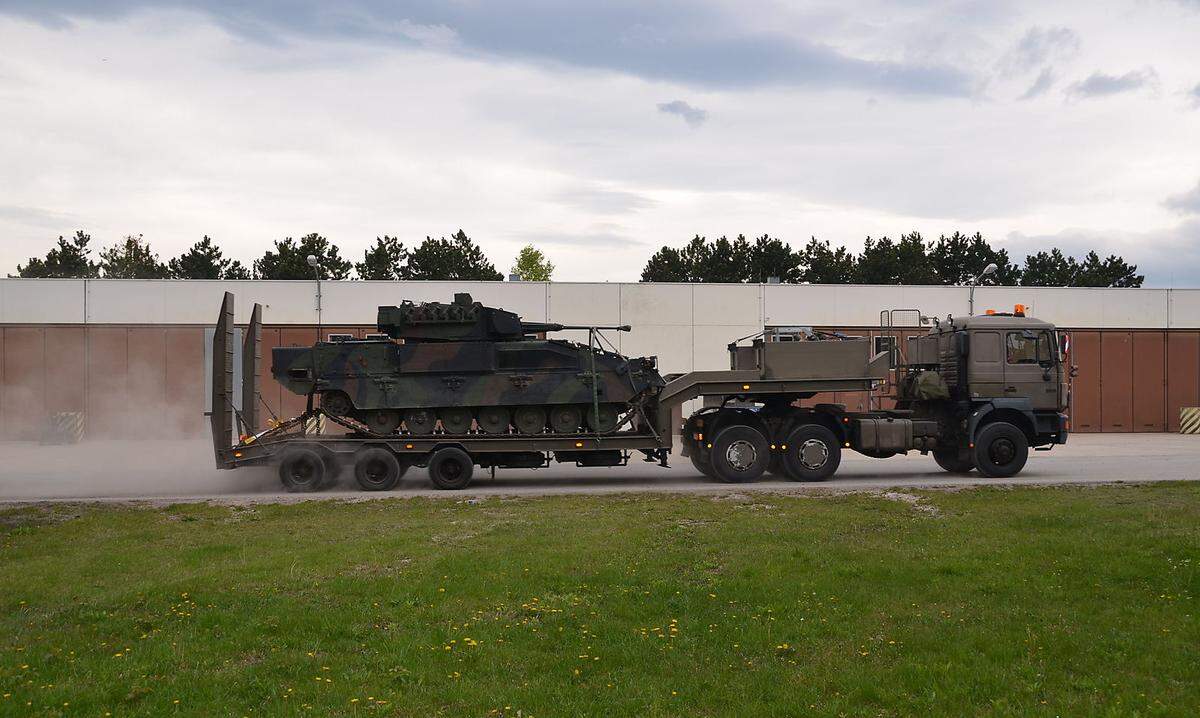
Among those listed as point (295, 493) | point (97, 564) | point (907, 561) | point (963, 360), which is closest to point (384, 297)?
point (295, 493)

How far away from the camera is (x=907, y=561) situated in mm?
9500

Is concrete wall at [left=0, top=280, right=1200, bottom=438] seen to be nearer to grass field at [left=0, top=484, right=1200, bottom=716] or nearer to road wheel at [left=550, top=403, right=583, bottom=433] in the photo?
road wheel at [left=550, top=403, right=583, bottom=433]

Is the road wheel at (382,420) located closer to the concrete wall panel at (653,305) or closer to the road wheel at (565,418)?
the road wheel at (565,418)

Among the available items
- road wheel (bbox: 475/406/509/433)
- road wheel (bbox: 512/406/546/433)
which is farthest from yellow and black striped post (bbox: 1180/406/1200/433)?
road wheel (bbox: 475/406/509/433)

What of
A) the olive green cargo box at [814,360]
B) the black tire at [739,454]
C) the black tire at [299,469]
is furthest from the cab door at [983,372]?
the black tire at [299,469]

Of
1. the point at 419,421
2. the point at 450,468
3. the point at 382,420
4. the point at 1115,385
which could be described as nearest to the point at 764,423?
the point at 450,468

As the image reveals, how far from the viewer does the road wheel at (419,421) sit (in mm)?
17984

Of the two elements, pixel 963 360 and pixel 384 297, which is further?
pixel 384 297

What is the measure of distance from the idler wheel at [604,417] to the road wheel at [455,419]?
82.0 inches

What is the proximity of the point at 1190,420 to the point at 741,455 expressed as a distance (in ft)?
83.1

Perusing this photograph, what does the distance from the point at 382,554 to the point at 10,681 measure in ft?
14.7

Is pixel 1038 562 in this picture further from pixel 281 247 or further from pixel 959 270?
pixel 959 270

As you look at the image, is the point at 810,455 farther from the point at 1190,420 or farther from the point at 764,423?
the point at 1190,420

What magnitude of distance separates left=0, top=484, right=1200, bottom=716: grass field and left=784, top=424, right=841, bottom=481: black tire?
5.57 m
